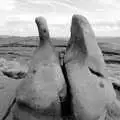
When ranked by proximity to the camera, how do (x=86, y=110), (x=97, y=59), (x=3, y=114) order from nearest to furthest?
(x=86, y=110)
(x=97, y=59)
(x=3, y=114)

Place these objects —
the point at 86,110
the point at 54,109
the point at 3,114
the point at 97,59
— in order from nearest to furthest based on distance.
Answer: the point at 86,110, the point at 54,109, the point at 97,59, the point at 3,114

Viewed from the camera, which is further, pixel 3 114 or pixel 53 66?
pixel 3 114

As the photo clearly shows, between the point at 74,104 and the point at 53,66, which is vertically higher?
the point at 53,66

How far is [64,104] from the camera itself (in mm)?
4457

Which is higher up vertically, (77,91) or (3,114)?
(77,91)

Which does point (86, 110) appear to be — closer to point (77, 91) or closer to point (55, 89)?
point (77, 91)

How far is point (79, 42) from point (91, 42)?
23cm

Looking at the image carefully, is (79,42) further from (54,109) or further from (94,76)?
(54,109)

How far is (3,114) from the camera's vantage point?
5.14 meters

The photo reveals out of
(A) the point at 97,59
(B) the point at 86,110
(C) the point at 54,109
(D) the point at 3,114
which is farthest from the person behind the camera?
(D) the point at 3,114

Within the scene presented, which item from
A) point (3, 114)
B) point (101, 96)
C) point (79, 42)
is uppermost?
point (79, 42)

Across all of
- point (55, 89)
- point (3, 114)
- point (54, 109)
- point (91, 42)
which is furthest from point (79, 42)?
point (3, 114)

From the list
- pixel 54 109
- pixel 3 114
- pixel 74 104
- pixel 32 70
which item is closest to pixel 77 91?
pixel 74 104

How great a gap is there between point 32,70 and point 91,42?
1.24 meters
